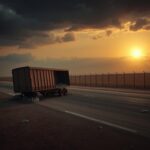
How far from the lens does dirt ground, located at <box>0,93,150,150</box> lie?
8.31m

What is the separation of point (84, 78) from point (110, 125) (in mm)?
52321

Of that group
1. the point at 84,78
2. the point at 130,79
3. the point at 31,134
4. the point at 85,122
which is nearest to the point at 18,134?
the point at 31,134

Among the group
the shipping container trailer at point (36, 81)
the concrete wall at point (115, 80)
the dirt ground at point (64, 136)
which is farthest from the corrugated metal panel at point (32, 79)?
the concrete wall at point (115, 80)

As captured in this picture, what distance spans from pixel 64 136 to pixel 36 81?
50.3ft

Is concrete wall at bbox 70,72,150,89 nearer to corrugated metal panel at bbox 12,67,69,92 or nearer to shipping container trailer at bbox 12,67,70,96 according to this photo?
shipping container trailer at bbox 12,67,70,96

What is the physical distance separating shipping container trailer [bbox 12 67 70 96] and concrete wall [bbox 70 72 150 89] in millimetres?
20630

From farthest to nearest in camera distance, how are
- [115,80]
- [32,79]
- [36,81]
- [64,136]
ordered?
[115,80] → [36,81] → [32,79] → [64,136]

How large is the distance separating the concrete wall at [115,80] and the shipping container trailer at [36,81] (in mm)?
20630

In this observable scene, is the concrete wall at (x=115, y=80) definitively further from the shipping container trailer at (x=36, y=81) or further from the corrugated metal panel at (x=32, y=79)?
the corrugated metal panel at (x=32, y=79)

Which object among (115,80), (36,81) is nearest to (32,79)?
(36,81)

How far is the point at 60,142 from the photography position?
8828 mm

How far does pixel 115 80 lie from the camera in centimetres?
5572

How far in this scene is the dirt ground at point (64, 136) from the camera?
8.31 m

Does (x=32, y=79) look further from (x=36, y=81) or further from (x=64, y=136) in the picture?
(x=64, y=136)
